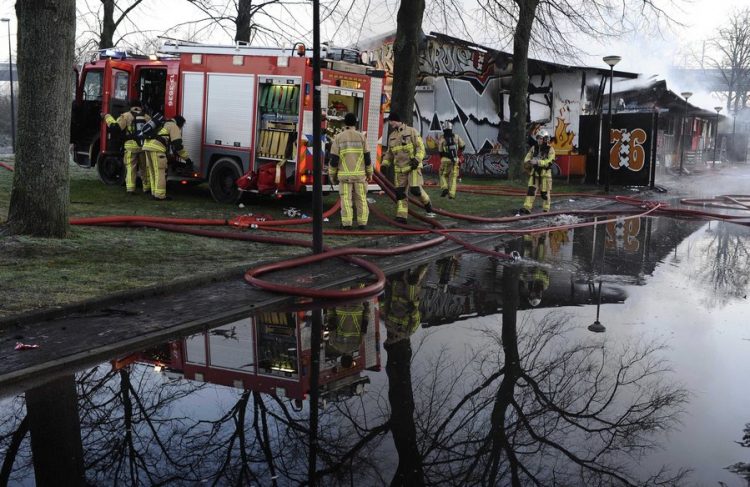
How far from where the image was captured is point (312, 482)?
130 inches

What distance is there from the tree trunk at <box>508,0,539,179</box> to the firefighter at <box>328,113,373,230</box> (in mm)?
12877

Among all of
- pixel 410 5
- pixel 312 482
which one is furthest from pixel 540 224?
pixel 312 482

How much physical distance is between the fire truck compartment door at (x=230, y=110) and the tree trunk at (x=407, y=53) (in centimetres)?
380

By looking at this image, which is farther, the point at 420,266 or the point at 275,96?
the point at 275,96

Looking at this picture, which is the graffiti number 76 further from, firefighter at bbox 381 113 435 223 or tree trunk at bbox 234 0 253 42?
firefighter at bbox 381 113 435 223

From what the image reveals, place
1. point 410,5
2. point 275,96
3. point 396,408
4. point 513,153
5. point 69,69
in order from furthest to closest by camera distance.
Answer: point 513,153 < point 410,5 < point 275,96 < point 69,69 < point 396,408

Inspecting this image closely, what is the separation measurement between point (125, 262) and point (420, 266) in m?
3.57

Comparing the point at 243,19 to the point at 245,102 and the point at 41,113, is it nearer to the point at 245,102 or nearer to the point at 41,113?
the point at 245,102

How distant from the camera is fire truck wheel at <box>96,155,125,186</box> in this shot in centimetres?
1552

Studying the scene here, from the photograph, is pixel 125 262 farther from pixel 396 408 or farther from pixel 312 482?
pixel 312 482

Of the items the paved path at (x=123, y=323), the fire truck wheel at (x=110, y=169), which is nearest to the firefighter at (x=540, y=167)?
the paved path at (x=123, y=323)

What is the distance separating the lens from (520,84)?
2314cm

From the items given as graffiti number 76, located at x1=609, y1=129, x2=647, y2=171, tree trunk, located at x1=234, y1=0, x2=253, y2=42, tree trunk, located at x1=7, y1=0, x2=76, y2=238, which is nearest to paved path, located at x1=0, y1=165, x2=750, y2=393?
tree trunk, located at x1=7, y1=0, x2=76, y2=238

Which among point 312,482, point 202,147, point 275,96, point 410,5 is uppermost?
point 410,5
